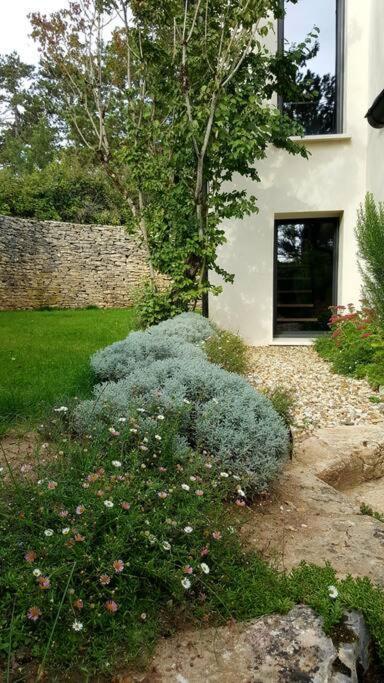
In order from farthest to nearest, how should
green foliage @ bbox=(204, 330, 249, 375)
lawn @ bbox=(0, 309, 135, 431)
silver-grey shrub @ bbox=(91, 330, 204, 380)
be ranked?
green foliage @ bbox=(204, 330, 249, 375) → silver-grey shrub @ bbox=(91, 330, 204, 380) → lawn @ bbox=(0, 309, 135, 431)

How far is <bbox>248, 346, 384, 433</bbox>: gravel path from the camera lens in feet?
13.0

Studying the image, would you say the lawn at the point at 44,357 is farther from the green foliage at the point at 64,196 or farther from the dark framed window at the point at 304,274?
the green foliage at the point at 64,196

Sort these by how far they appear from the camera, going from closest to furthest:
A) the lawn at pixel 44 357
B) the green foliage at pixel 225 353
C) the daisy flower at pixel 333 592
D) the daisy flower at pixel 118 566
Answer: the daisy flower at pixel 118 566
the daisy flower at pixel 333 592
the lawn at pixel 44 357
the green foliage at pixel 225 353

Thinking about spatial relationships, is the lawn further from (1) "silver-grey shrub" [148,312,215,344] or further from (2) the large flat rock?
(2) the large flat rock

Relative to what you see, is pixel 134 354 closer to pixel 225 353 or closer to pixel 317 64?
pixel 225 353

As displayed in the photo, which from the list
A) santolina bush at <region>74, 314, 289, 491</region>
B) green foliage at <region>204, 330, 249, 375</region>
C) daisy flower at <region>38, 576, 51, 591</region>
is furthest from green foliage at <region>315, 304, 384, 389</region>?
daisy flower at <region>38, 576, 51, 591</region>

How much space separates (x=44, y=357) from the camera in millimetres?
5324

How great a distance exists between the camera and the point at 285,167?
711cm

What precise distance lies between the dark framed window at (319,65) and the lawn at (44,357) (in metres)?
4.58

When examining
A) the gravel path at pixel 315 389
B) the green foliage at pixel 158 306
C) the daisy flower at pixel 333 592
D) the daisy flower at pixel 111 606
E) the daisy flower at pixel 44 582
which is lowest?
the gravel path at pixel 315 389

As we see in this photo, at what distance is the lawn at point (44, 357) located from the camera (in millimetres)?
3309

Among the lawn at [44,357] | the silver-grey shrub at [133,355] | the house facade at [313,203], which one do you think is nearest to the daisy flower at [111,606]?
the lawn at [44,357]

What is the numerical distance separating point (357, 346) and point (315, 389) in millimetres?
994

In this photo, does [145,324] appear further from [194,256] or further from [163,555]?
[163,555]
